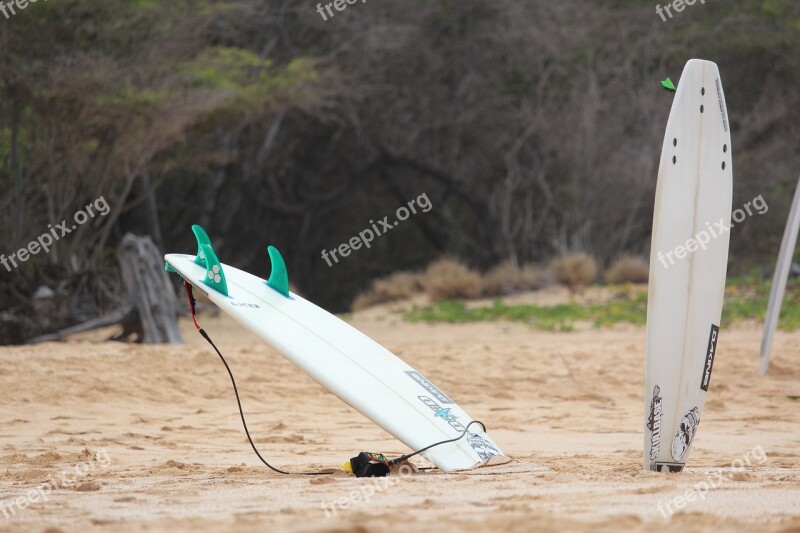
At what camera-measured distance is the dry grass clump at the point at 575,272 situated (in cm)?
1590

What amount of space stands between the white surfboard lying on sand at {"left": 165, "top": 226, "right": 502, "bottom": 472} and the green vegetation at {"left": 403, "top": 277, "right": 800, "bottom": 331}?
6363 mm

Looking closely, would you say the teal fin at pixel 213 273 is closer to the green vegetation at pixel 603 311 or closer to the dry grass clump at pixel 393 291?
the green vegetation at pixel 603 311

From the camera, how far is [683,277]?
3967mm

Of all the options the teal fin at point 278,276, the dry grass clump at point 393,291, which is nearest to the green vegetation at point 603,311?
the dry grass clump at point 393,291

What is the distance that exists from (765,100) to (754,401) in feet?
49.2

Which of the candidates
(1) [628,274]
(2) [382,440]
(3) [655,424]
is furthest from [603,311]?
(3) [655,424]

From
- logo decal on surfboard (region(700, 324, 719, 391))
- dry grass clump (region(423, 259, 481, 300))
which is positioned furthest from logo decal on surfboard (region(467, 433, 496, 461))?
dry grass clump (region(423, 259, 481, 300))

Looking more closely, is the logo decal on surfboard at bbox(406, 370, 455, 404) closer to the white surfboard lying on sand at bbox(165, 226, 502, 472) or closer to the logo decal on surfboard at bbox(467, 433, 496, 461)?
the white surfboard lying on sand at bbox(165, 226, 502, 472)

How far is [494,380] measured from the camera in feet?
25.7

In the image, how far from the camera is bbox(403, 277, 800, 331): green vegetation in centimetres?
1116

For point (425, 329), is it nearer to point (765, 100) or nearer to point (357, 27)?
point (357, 27)

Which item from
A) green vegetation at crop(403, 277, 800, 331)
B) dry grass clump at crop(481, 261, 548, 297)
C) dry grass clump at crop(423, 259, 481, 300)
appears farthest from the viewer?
dry grass clump at crop(481, 261, 548, 297)

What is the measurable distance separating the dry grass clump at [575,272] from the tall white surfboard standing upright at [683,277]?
462 inches

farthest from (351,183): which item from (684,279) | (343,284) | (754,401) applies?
(684,279)
